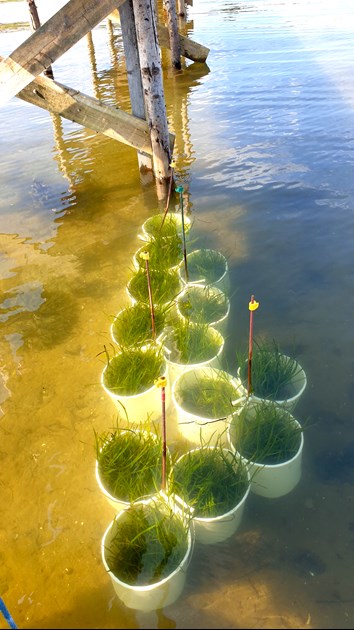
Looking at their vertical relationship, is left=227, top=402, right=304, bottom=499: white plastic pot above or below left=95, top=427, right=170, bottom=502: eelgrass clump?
below

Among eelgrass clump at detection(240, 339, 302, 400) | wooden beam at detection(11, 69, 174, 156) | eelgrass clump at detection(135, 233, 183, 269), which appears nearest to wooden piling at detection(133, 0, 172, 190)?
wooden beam at detection(11, 69, 174, 156)

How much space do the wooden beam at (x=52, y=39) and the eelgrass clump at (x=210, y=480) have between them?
379 cm

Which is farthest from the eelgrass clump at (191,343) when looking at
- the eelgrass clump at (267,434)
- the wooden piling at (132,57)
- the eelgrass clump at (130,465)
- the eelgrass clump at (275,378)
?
the wooden piling at (132,57)

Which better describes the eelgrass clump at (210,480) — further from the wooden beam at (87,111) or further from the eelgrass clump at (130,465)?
the wooden beam at (87,111)

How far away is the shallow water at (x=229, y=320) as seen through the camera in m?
A: 2.29

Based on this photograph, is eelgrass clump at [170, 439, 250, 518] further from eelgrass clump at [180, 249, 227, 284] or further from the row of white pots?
eelgrass clump at [180, 249, 227, 284]

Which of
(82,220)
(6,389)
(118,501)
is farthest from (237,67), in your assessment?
(118,501)

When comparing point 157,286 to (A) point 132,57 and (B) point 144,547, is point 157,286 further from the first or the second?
(A) point 132,57

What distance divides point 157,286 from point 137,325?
0.62m

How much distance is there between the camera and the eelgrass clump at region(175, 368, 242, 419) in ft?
9.40

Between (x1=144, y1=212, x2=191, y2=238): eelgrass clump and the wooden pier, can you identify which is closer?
the wooden pier

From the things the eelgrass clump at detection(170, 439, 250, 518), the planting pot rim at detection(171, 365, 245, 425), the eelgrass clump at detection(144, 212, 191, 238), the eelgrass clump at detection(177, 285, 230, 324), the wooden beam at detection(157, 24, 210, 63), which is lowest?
the eelgrass clump at detection(170, 439, 250, 518)

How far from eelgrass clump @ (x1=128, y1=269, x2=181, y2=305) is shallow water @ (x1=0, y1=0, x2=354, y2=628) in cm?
39

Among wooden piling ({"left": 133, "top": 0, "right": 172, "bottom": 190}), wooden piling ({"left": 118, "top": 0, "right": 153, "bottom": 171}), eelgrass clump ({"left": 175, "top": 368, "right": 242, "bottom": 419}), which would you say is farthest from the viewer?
wooden piling ({"left": 118, "top": 0, "right": 153, "bottom": 171})
